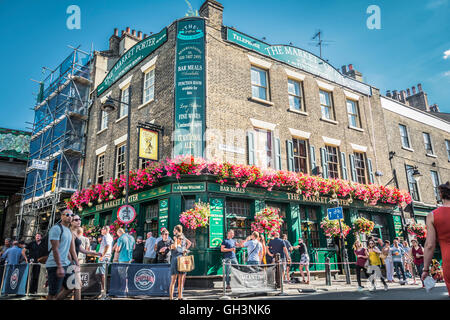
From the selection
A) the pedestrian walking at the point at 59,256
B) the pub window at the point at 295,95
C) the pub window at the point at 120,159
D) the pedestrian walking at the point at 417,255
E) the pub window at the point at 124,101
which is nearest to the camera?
the pedestrian walking at the point at 59,256

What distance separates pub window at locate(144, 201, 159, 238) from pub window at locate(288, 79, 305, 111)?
8.43 meters

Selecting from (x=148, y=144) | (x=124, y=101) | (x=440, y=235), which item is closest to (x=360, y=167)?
(x=148, y=144)

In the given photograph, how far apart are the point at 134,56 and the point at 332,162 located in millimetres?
12051

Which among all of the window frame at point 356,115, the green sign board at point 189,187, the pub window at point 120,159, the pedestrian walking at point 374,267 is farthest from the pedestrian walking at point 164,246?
the window frame at point 356,115

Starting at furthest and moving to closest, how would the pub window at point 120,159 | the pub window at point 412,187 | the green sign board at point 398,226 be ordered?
the pub window at point 412,187 < the green sign board at point 398,226 < the pub window at point 120,159

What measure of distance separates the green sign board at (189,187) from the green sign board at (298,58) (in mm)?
7263

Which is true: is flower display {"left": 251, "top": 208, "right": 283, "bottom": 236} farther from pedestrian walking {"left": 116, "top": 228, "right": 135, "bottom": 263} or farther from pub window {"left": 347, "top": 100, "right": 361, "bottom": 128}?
pub window {"left": 347, "top": 100, "right": 361, "bottom": 128}

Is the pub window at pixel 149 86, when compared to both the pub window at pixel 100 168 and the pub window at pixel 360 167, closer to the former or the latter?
the pub window at pixel 100 168

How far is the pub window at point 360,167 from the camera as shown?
1841 centimetres

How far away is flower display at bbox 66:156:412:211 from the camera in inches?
486

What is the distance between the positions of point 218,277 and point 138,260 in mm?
2897

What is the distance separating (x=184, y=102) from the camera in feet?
44.8
